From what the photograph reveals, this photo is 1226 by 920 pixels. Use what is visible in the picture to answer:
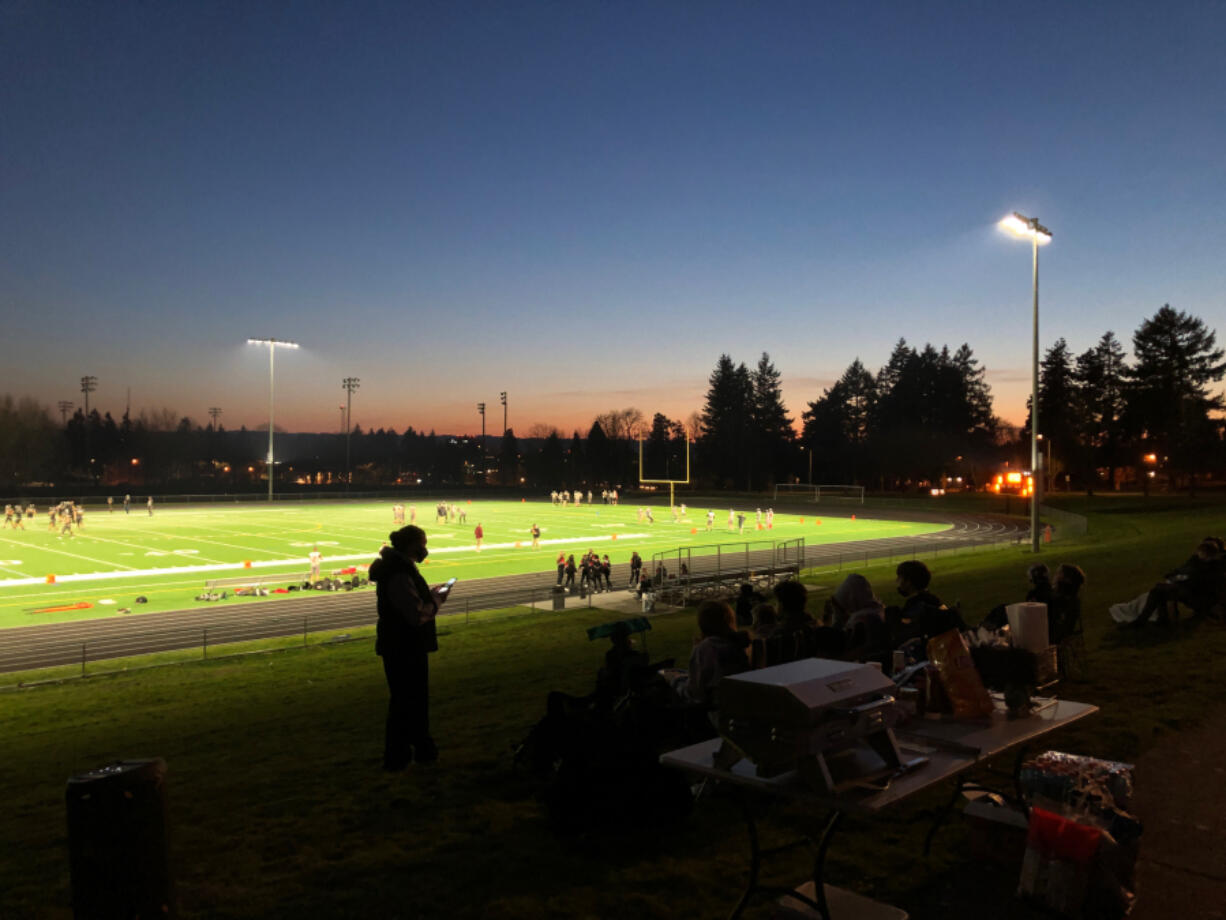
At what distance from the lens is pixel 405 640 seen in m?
6.07

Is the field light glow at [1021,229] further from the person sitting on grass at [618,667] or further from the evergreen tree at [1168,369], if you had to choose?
the evergreen tree at [1168,369]

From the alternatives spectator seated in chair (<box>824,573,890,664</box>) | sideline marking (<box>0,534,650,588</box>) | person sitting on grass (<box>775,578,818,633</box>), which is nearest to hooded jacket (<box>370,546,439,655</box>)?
person sitting on grass (<box>775,578,818,633</box>)

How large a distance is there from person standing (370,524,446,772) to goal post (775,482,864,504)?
84.8 m

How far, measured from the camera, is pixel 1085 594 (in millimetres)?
14891

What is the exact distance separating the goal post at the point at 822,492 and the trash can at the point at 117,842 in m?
87.7

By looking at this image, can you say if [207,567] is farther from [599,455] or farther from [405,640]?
[599,455]

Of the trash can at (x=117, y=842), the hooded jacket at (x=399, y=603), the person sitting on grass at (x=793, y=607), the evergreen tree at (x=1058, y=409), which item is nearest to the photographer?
the trash can at (x=117, y=842)

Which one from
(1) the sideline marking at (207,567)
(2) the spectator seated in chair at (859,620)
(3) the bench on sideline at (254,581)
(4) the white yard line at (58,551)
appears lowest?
(3) the bench on sideline at (254,581)

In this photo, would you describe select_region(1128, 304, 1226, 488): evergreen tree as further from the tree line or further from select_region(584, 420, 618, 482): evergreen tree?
select_region(584, 420, 618, 482): evergreen tree

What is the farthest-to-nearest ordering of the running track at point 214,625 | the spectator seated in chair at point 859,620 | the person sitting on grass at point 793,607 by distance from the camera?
the running track at point 214,625
the spectator seated in chair at point 859,620
the person sitting on grass at point 793,607

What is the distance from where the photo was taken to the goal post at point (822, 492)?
91.0 m

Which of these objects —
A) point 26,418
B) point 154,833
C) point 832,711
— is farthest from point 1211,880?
point 26,418

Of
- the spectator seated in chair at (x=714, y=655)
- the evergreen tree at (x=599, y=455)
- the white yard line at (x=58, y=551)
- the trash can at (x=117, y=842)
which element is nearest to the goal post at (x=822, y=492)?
the evergreen tree at (x=599, y=455)

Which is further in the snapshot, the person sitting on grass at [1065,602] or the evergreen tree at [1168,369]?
the evergreen tree at [1168,369]
